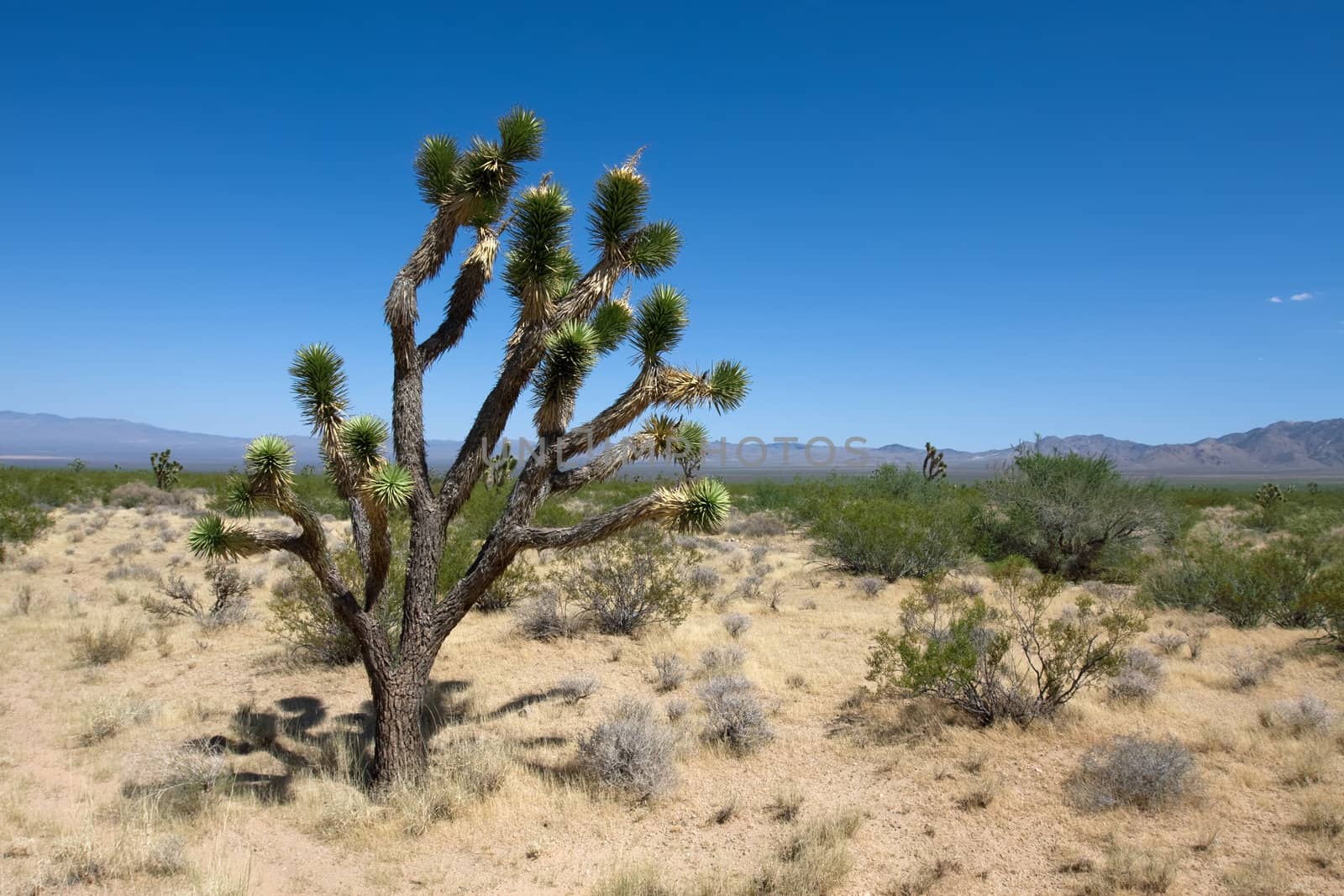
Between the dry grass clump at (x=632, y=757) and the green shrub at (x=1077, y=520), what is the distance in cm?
1345

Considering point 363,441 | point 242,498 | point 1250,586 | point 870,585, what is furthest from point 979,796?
point 870,585

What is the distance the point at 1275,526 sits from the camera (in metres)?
27.2

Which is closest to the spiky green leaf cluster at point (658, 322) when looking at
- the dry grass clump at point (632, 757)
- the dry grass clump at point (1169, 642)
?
the dry grass clump at point (632, 757)

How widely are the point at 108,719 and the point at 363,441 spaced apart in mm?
4524

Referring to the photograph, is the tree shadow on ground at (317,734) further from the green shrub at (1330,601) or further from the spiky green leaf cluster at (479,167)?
the green shrub at (1330,601)

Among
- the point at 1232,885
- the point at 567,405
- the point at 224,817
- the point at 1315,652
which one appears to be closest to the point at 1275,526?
the point at 1315,652

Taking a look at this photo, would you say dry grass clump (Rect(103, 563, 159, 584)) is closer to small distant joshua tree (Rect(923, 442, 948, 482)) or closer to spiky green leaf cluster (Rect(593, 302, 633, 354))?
spiky green leaf cluster (Rect(593, 302, 633, 354))

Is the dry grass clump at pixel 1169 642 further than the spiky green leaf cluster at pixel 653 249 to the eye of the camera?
Yes

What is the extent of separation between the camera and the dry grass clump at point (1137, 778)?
5.32 m

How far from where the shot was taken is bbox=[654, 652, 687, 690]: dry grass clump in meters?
8.85

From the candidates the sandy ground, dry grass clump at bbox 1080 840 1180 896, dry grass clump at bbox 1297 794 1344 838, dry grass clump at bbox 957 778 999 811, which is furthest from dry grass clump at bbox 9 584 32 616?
dry grass clump at bbox 1297 794 1344 838

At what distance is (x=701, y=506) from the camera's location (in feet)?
19.9

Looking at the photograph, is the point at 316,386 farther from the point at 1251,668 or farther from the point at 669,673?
the point at 1251,668

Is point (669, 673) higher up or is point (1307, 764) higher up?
point (1307, 764)
